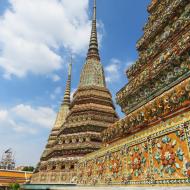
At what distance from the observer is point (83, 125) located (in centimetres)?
1798

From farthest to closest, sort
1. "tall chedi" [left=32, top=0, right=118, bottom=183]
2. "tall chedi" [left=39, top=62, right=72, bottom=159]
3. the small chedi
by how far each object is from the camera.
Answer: "tall chedi" [left=39, top=62, right=72, bottom=159] < "tall chedi" [left=32, top=0, right=118, bottom=183] < the small chedi

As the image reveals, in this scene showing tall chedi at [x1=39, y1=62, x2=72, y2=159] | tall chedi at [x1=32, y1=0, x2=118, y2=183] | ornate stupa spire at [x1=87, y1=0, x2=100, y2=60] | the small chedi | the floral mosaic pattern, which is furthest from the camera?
tall chedi at [x1=39, y1=62, x2=72, y2=159]

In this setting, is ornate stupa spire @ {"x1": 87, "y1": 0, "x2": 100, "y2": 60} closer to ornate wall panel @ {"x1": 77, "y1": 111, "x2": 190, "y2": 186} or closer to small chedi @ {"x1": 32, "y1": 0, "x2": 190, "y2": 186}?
small chedi @ {"x1": 32, "y1": 0, "x2": 190, "y2": 186}

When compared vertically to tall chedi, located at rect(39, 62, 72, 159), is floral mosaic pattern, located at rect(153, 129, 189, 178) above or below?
below

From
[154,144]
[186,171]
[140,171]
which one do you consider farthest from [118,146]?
[186,171]

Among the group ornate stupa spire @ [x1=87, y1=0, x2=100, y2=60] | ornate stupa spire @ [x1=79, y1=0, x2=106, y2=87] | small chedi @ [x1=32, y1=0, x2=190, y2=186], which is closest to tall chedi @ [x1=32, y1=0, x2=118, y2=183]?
ornate stupa spire @ [x1=79, y1=0, x2=106, y2=87]

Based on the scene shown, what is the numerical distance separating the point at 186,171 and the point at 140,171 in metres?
1.43

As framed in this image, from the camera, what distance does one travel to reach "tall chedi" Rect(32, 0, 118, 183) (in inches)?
661

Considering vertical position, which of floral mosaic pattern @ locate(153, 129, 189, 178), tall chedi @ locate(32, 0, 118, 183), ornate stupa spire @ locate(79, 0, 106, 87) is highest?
ornate stupa spire @ locate(79, 0, 106, 87)

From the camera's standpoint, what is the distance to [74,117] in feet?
63.1

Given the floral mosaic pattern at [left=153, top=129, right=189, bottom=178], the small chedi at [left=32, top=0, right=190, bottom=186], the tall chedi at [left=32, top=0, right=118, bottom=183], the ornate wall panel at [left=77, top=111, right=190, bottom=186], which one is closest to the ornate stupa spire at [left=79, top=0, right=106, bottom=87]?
the tall chedi at [left=32, top=0, right=118, bottom=183]

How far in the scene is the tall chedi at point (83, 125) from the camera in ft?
55.1

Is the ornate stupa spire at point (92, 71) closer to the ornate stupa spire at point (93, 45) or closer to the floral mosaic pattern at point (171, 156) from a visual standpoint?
the ornate stupa spire at point (93, 45)

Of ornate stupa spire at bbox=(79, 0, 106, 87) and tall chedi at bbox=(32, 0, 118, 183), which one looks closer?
tall chedi at bbox=(32, 0, 118, 183)
